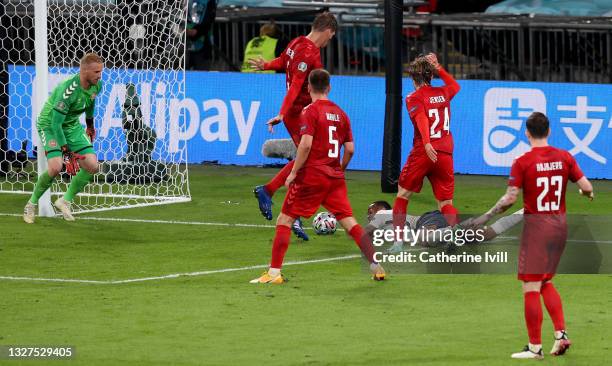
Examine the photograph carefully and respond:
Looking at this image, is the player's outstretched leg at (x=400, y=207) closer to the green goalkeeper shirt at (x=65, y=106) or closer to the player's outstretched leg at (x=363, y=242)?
the player's outstretched leg at (x=363, y=242)

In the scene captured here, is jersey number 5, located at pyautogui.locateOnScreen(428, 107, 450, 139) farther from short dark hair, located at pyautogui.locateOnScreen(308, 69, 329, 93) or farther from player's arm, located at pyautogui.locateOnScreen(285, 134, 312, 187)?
player's arm, located at pyautogui.locateOnScreen(285, 134, 312, 187)

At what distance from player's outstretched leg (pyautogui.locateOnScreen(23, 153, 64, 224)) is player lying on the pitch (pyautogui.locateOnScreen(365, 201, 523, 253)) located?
143 inches

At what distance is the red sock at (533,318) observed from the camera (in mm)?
9477

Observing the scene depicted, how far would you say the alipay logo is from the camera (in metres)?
20.4

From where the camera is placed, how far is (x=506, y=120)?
67.2 feet

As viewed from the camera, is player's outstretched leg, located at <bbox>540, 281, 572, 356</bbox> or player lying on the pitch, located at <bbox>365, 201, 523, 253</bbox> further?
player lying on the pitch, located at <bbox>365, 201, 523, 253</bbox>

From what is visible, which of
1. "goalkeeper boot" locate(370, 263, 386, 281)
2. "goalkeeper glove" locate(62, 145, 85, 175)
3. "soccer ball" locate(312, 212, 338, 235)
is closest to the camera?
"goalkeeper boot" locate(370, 263, 386, 281)

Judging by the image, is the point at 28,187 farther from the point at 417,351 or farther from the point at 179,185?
the point at 417,351

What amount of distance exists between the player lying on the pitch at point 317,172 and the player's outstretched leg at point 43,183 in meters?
4.49

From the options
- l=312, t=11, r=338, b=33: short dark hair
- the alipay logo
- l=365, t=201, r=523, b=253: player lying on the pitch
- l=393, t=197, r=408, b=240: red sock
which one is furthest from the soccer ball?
the alipay logo

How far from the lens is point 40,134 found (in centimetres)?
1669

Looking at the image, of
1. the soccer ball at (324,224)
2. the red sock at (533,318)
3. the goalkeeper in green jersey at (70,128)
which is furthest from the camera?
the goalkeeper in green jersey at (70,128)

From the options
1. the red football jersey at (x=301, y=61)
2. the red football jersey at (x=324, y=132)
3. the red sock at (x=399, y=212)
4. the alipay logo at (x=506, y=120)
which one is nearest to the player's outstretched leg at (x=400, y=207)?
the red sock at (x=399, y=212)

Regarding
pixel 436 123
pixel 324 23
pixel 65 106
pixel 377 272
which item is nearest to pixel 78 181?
pixel 65 106
